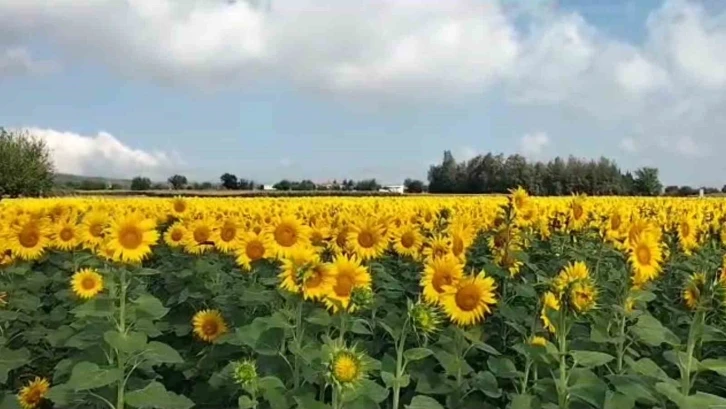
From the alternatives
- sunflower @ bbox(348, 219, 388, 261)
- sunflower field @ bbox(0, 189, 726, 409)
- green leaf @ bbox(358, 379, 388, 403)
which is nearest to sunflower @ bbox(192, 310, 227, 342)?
sunflower field @ bbox(0, 189, 726, 409)

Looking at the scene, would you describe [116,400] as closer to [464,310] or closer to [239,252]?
[239,252]

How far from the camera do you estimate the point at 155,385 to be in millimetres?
3395

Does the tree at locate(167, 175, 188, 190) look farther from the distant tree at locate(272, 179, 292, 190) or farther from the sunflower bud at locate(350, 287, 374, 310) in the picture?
the sunflower bud at locate(350, 287, 374, 310)

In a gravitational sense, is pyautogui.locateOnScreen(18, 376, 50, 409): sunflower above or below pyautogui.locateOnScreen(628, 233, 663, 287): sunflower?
below

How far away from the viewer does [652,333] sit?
3180 mm

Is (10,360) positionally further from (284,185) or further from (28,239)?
(284,185)

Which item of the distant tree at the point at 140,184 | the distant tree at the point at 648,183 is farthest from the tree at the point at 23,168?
the distant tree at the point at 648,183

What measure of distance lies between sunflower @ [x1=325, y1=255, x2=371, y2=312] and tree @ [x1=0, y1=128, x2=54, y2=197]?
4210cm

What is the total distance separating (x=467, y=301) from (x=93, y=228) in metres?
2.35

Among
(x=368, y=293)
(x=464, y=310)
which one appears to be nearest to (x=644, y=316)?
(x=464, y=310)

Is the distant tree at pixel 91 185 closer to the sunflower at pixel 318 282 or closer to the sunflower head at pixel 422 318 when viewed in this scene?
the sunflower at pixel 318 282

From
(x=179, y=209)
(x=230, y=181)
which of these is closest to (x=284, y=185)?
(x=230, y=181)

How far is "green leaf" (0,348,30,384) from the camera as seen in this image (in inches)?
157

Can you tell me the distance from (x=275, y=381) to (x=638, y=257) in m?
1.70
